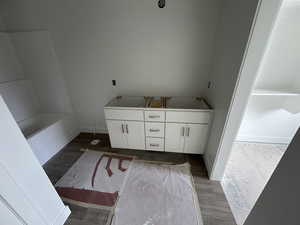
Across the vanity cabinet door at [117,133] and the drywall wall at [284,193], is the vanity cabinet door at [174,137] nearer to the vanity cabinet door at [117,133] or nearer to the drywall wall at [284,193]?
the vanity cabinet door at [117,133]

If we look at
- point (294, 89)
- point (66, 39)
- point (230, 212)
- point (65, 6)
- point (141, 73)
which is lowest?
point (230, 212)

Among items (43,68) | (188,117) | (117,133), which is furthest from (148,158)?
(43,68)

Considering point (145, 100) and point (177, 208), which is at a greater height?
point (145, 100)

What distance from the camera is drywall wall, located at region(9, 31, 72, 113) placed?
2.21 m

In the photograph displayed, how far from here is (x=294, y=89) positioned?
6.60ft

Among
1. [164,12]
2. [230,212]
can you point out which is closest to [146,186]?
[230,212]

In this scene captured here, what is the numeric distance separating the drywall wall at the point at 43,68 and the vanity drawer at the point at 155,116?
5.69 feet

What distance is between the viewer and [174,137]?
200 centimetres

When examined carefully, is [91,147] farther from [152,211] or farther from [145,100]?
[152,211]

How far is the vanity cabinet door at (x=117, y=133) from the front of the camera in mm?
2059

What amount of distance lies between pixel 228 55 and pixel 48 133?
2.71 meters

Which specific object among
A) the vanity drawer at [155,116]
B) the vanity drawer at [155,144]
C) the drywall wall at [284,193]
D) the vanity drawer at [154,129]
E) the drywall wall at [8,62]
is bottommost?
the vanity drawer at [155,144]

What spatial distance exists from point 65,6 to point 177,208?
311 centimetres

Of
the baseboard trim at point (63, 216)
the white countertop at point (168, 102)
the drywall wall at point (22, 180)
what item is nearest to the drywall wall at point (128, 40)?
the white countertop at point (168, 102)
